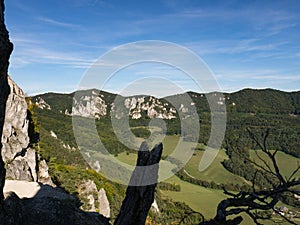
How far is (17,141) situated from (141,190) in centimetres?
3039

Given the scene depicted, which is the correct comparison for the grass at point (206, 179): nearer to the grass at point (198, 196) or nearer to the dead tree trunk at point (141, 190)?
the grass at point (198, 196)

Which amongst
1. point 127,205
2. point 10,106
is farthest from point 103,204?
point 127,205

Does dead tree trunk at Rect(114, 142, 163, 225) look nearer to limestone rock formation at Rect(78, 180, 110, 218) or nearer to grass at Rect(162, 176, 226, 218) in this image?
limestone rock formation at Rect(78, 180, 110, 218)

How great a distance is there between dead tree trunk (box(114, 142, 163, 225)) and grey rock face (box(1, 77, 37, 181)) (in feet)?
78.5

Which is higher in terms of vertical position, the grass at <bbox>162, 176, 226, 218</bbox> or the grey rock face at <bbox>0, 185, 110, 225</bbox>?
the grey rock face at <bbox>0, 185, 110, 225</bbox>

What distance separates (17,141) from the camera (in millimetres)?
33094

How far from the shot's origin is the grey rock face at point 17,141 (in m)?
29.6

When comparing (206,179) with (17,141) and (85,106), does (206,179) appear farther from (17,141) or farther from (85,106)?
(85,106)

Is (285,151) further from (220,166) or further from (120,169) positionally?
(120,169)

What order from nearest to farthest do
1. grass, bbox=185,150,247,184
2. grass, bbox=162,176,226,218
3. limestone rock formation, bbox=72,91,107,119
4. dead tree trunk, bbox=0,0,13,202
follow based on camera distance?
dead tree trunk, bbox=0,0,13,202
limestone rock formation, bbox=72,91,107,119
grass, bbox=162,176,226,218
grass, bbox=185,150,247,184

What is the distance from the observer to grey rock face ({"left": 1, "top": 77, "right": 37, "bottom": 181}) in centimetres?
2964

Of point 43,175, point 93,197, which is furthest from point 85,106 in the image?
point 93,197

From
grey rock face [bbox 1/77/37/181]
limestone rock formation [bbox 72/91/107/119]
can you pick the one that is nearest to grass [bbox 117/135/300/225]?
limestone rock formation [bbox 72/91/107/119]

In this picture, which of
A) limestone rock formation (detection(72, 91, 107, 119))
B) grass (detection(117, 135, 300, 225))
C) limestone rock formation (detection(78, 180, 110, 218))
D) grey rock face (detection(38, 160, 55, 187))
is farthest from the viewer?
grass (detection(117, 135, 300, 225))
